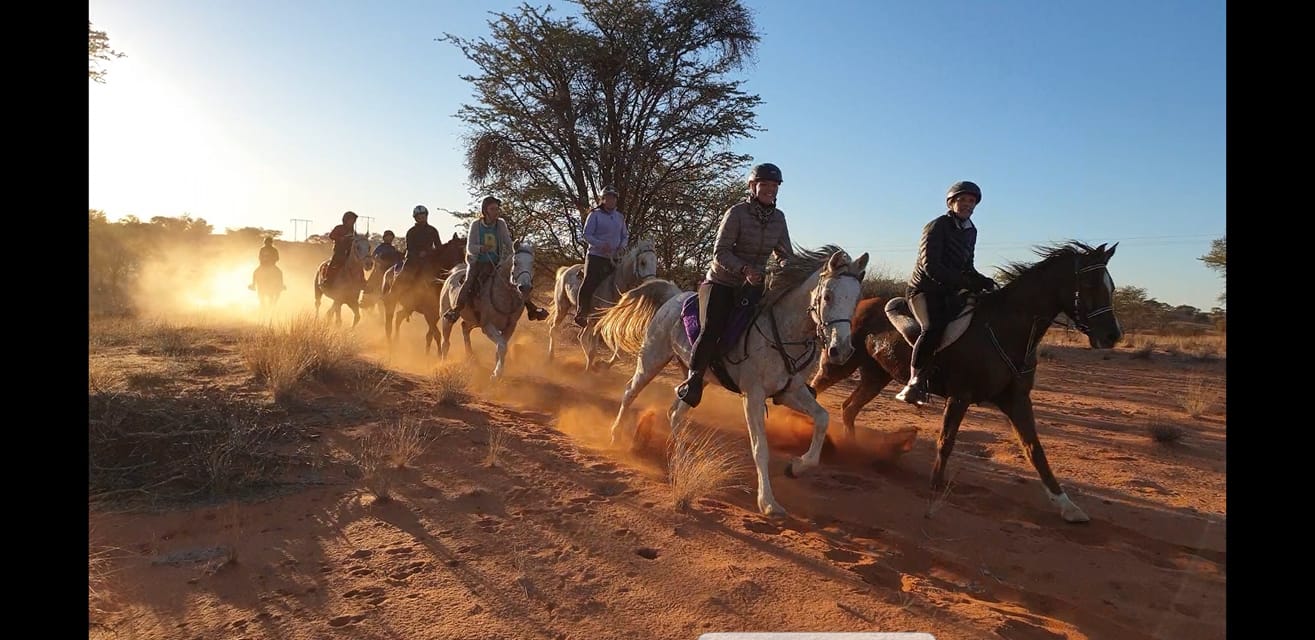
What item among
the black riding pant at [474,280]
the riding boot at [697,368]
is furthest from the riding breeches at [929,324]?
the black riding pant at [474,280]

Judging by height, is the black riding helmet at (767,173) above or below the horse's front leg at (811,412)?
above

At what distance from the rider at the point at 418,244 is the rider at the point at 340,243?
4.37 meters

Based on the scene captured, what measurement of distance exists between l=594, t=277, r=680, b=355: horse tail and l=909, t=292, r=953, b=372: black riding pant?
2619 mm

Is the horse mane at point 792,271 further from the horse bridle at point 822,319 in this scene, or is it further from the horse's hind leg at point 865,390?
the horse's hind leg at point 865,390

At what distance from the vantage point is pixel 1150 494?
223 inches

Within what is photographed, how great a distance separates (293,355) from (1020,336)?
8.80 m

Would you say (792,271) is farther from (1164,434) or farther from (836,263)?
(1164,434)

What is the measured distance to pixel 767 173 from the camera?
16.6ft

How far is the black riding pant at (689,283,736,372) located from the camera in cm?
524

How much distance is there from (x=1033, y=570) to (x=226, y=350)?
13727 mm

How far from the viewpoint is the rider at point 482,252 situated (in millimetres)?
10047

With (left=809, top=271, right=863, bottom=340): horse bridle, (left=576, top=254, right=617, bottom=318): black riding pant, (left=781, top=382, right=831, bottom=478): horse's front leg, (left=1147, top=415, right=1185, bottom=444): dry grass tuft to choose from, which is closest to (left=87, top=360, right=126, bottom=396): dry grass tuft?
(left=576, top=254, right=617, bottom=318): black riding pant
